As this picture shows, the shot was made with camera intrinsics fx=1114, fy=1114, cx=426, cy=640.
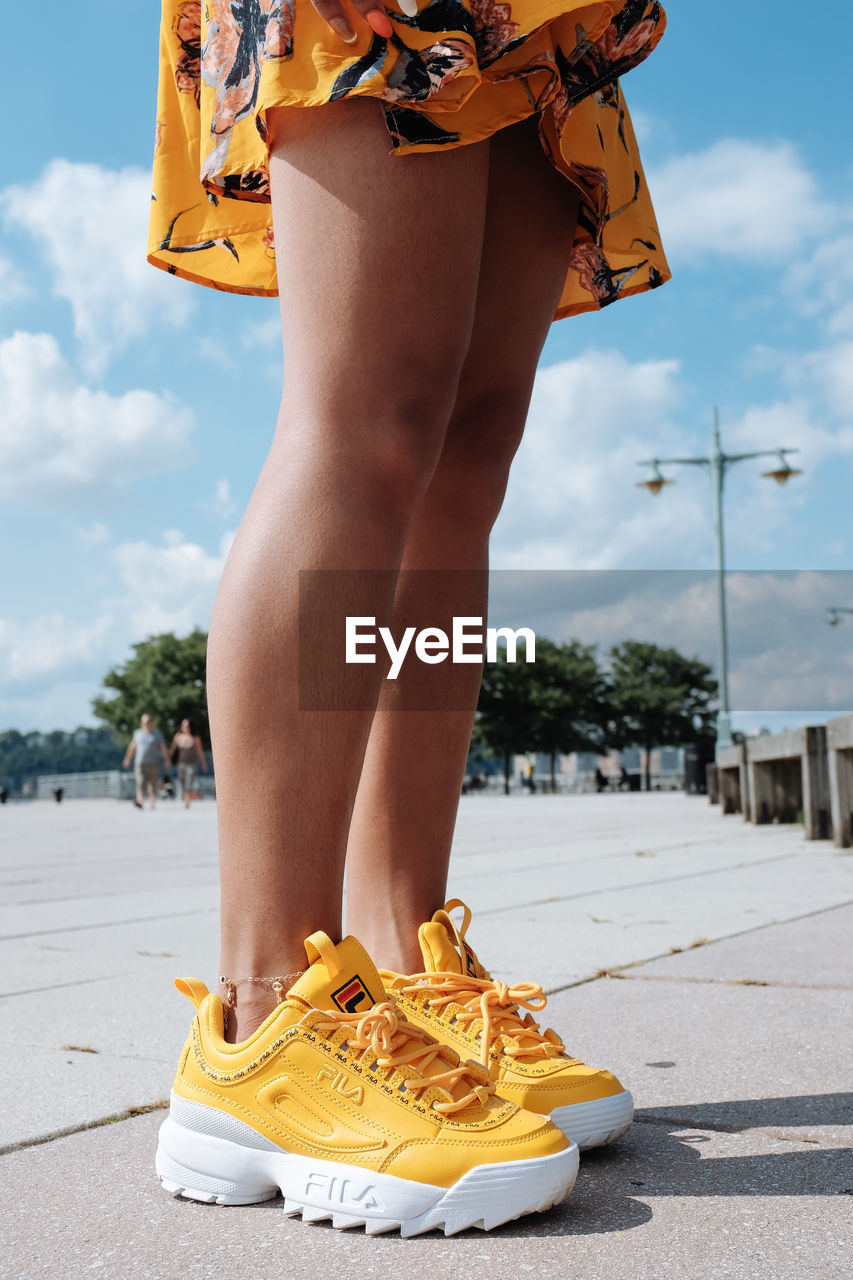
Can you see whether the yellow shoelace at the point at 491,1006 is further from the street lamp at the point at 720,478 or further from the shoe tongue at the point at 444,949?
the street lamp at the point at 720,478

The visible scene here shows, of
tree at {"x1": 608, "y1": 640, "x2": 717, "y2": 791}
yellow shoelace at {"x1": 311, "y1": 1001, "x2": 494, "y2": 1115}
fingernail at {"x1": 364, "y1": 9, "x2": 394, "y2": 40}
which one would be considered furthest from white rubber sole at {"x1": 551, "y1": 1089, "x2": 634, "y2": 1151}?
tree at {"x1": 608, "y1": 640, "x2": 717, "y2": 791}

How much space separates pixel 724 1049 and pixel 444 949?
1.96 feet

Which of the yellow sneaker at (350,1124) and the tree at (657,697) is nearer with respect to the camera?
the yellow sneaker at (350,1124)

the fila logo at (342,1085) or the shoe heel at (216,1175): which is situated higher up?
the fila logo at (342,1085)

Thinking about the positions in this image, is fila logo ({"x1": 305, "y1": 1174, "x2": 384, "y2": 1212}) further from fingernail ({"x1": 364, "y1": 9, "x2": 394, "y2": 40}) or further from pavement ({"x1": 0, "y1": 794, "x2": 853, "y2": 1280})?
fingernail ({"x1": 364, "y1": 9, "x2": 394, "y2": 40})

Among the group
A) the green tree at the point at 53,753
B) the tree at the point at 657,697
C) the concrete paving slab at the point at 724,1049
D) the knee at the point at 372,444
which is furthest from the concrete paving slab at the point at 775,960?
the green tree at the point at 53,753

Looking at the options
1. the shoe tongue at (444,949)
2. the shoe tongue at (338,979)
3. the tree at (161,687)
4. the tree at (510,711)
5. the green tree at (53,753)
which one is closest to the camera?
the shoe tongue at (338,979)

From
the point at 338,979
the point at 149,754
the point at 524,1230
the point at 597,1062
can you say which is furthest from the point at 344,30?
the point at 149,754

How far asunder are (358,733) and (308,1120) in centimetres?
41

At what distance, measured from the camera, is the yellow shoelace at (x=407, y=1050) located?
1182mm

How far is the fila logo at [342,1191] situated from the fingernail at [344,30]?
1.20 meters

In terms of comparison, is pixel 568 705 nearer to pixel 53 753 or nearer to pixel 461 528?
pixel 461 528

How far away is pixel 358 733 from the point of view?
124 cm

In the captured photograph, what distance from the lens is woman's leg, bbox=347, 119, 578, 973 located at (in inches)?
59.8
